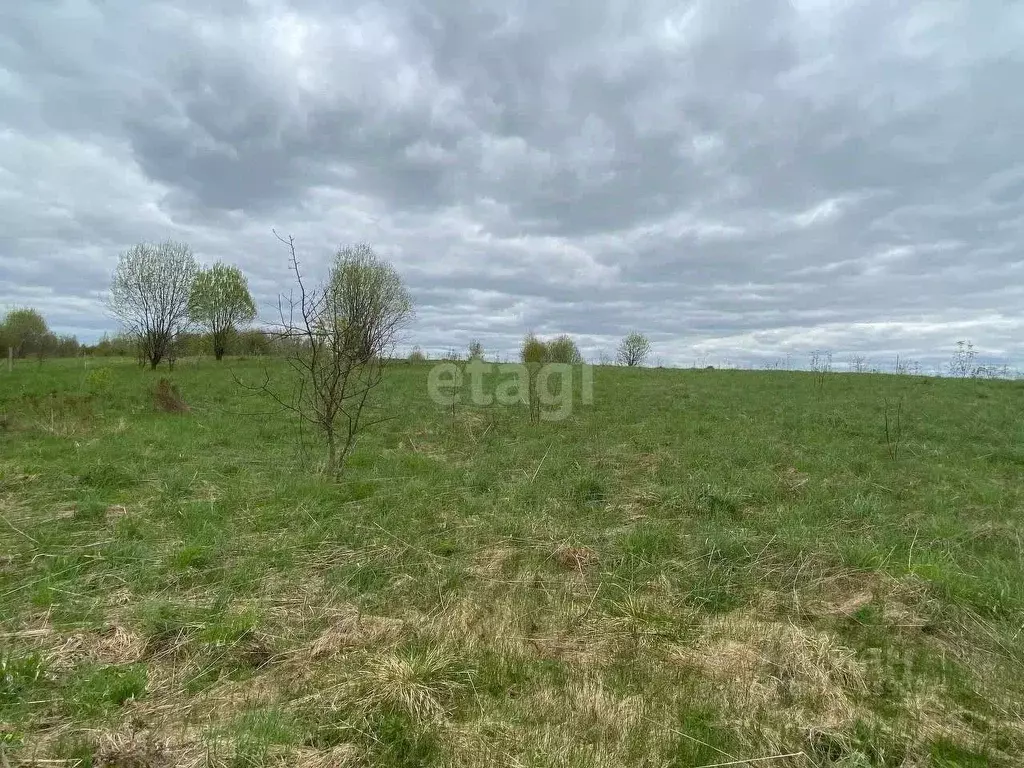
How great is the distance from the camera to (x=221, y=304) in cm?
3388

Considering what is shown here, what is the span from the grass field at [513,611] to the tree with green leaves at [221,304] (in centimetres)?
2821

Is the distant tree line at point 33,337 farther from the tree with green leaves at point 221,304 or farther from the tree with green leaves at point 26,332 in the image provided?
the tree with green leaves at point 221,304

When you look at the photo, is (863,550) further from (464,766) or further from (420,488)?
(420,488)

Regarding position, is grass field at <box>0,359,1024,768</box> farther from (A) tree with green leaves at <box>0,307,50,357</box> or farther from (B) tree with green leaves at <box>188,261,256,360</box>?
(A) tree with green leaves at <box>0,307,50,357</box>

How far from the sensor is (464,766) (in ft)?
6.97

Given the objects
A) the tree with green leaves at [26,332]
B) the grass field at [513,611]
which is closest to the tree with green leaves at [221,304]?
the tree with green leaves at [26,332]

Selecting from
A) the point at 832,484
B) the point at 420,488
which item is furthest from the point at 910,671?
the point at 420,488

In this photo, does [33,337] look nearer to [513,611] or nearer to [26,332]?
[26,332]

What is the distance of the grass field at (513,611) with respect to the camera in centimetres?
229

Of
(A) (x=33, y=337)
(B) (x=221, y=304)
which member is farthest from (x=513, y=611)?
(A) (x=33, y=337)

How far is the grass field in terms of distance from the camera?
2.29 meters

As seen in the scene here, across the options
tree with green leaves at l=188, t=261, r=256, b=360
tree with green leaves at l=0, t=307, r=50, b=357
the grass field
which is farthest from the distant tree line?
the grass field

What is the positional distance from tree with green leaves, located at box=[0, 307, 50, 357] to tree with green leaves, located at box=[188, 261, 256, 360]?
16.6 m

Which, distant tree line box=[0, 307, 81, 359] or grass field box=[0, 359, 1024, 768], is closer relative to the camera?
grass field box=[0, 359, 1024, 768]
